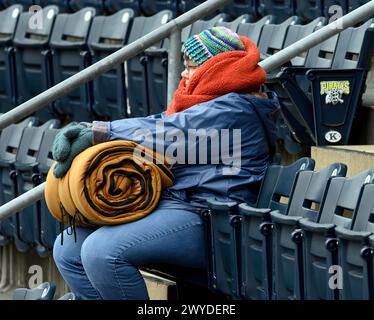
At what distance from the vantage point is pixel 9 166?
4.34 meters

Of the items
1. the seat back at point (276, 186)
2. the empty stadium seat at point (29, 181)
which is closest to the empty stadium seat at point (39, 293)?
the seat back at point (276, 186)

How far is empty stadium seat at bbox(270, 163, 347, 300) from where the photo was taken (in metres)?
2.44

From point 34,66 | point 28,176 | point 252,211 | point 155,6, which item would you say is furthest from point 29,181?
point 252,211

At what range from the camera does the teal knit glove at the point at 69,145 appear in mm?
2596

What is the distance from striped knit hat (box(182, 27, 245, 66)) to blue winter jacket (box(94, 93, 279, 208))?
4.4 inches

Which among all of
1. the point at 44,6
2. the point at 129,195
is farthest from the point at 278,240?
the point at 44,6

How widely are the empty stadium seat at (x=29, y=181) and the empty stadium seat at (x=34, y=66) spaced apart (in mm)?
488

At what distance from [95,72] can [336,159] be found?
0.65 metres

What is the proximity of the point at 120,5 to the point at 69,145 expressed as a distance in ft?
9.32

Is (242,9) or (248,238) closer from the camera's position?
(248,238)

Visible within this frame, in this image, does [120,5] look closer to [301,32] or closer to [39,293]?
[301,32]

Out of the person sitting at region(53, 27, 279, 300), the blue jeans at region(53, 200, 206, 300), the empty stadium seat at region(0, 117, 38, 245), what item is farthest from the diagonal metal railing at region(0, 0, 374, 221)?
the empty stadium seat at region(0, 117, 38, 245)

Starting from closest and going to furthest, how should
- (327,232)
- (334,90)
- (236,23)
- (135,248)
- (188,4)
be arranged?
(327,232), (135,248), (334,90), (236,23), (188,4)
